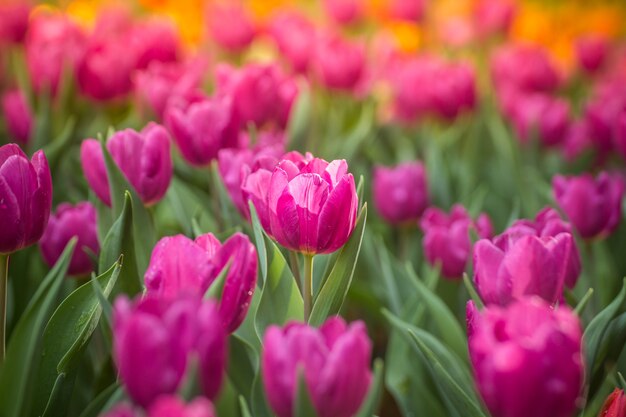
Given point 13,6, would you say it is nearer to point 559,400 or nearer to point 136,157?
point 136,157

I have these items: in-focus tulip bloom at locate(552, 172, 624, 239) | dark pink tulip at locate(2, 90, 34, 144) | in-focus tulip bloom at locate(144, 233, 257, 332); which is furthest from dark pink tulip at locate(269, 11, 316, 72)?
in-focus tulip bloom at locate(144, 233, 257, 332)

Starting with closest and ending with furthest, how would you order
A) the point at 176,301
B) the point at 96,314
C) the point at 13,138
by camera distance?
the point at 176,301 < the point at 96,314 < the point at 13,138

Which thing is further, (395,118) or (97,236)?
(395,118)

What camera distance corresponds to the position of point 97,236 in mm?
1172

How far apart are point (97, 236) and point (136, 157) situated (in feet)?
0.44

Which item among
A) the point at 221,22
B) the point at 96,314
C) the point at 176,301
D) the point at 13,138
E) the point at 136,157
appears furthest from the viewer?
the point at 221,22

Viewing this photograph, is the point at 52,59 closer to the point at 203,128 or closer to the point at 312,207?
the point at 203,128

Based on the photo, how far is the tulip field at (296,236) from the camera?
2.23 ft

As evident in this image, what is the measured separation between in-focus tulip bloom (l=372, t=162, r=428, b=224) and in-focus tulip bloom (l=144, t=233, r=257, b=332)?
731mm

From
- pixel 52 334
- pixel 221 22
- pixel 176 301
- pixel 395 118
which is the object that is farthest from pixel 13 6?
pixel 176 301

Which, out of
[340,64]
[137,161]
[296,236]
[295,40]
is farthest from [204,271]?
[295,40]

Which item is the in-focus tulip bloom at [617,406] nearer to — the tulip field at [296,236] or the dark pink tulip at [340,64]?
the tulip field at [296,236]

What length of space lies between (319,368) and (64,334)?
388mm

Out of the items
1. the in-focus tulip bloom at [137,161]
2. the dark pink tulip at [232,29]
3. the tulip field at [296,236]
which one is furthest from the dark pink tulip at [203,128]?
the dark pink tulip at [232,29]
